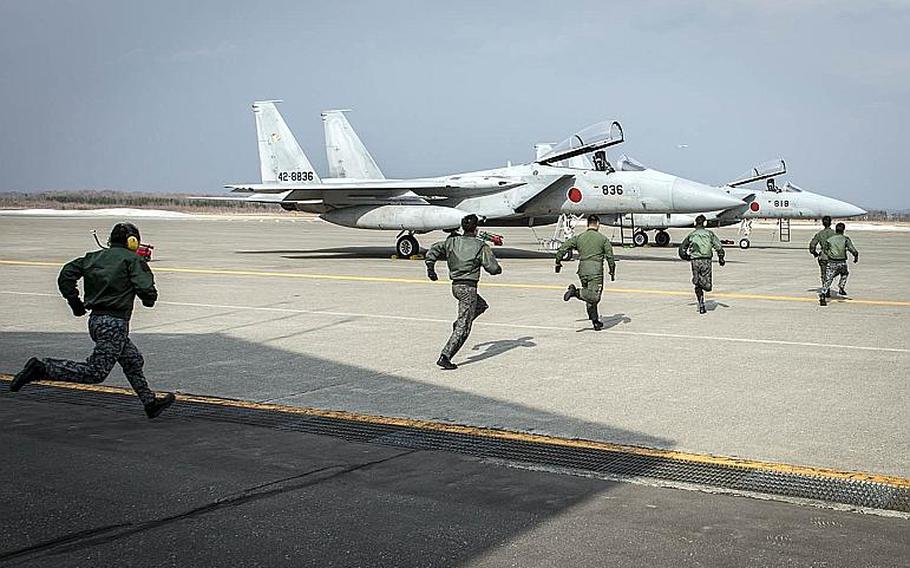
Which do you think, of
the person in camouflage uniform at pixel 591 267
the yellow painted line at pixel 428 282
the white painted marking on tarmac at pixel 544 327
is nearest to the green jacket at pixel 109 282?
the white painted marking on tarmac at pixel 544 327

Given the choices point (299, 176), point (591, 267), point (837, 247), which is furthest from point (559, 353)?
point (299, 176)

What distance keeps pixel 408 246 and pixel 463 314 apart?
1771 centimetres

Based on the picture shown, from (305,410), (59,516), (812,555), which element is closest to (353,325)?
(305,410)

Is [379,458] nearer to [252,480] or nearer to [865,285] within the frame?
[252,480]

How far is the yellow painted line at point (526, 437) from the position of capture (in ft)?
20.9

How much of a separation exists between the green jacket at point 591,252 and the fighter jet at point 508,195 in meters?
12.4

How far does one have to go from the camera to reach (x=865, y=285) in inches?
797

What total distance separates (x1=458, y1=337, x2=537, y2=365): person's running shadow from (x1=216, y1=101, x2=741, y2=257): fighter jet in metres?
13.6

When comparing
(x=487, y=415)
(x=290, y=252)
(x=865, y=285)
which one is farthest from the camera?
(x=290, y=252)

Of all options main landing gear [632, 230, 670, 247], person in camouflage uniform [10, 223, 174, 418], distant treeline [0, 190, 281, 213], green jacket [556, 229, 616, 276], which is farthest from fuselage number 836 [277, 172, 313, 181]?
distant treeline [0, 190, 281, 213]

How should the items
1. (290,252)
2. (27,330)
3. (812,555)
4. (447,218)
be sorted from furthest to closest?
(290,252) → (447,218) → (27,330) → (812,555)

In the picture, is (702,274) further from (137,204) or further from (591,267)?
(137,204)

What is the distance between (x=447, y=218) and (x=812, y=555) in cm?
2151

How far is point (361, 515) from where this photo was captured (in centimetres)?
548
